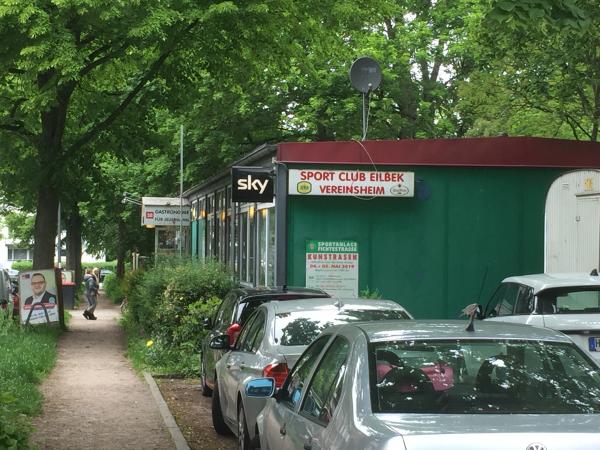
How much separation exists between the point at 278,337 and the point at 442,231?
10947 mm

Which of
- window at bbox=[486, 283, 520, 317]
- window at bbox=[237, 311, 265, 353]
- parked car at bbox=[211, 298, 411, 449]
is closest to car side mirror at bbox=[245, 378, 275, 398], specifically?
parked car at bbox=[211, 298, 411, 449]

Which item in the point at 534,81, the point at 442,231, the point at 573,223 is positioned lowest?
the point at 442,231

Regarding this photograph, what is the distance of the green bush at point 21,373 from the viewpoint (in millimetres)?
7358

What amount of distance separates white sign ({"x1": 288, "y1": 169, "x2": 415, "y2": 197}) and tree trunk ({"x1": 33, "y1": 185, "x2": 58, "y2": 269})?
23.5 feet

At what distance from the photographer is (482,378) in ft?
14.6

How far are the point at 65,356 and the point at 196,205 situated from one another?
15.8 m

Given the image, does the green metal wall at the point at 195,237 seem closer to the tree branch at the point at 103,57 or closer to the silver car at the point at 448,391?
the tree branch at the point at 103,57

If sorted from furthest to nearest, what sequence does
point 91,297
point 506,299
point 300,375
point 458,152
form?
point 91,297
point 458,152
point 506,299
point 300,375

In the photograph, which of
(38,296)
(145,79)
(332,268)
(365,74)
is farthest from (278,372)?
(38,296)

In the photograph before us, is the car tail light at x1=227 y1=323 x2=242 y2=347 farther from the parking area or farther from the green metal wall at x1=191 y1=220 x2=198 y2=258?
the green metal wall at x1=191 y1=220 x2=198 y2=258

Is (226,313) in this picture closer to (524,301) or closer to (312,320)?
(524,301)

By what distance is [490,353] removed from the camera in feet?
15.1

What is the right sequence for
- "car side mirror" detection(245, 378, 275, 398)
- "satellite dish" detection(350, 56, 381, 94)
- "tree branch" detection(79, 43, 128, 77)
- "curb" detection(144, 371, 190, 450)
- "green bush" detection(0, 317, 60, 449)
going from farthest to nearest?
1. "satellite dish" detection(350, 56, 381, 94)
2. "tree branch" detection(79, 43, 128, 77)
3. "curb" detection(144, 371, 190, 450)
4. "green bush" detection(0, 317, 60, 449)
5. "car side mirror" detection(245, 378, 275, 398)

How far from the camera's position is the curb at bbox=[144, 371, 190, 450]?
9.58 metres
